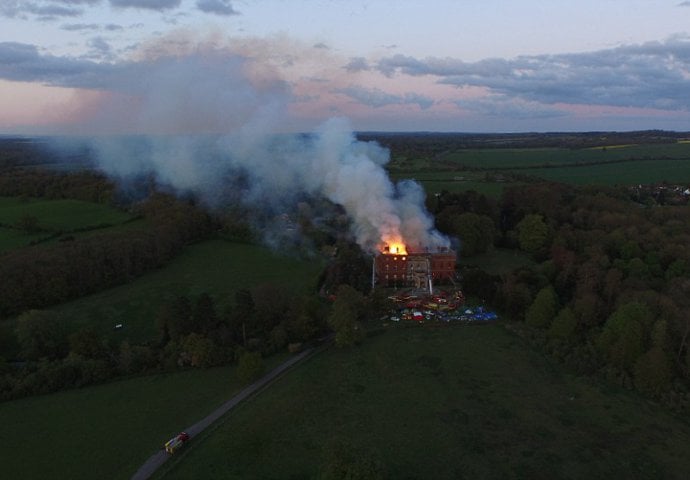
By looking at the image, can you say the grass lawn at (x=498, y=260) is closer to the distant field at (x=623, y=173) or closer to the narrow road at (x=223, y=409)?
the narrow road at (x=223, y=409)

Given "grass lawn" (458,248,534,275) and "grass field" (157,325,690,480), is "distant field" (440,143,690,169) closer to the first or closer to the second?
"grass lawn" (458,248,534,275)

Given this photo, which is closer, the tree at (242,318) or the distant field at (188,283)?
the tree at (242,318)

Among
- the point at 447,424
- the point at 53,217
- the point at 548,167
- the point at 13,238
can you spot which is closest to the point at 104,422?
the point at 447,424

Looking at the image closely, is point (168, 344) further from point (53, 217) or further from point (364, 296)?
point (53, 217)

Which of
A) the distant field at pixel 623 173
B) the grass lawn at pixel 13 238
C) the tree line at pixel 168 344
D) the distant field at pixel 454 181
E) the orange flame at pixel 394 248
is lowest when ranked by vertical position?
the tree line at pixel 168 344

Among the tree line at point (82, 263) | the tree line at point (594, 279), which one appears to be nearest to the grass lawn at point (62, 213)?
the tree line at point (82, 263)

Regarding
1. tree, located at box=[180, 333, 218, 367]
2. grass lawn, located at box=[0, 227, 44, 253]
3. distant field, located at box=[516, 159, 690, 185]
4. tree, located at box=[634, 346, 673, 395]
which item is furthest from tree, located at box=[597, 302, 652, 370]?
distant field, located at box=[516, 159, 690, 185]

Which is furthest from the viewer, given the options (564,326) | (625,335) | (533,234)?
(533,234)
